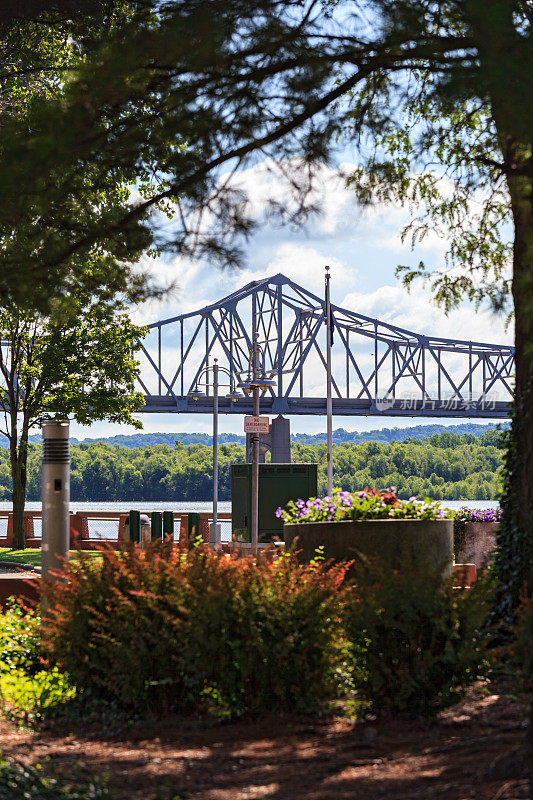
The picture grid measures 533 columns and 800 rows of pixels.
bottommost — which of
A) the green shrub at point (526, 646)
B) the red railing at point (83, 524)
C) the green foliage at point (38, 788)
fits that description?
the red railing at point (83, 524)

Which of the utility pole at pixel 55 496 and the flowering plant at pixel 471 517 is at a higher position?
the utility pole at pixel 55 496

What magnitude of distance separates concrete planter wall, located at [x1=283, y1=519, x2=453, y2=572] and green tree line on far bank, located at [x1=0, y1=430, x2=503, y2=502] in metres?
53.4

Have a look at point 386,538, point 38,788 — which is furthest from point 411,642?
point 38,788

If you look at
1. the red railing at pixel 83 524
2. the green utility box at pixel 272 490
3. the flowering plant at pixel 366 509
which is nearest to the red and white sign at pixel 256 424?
the green utility box at pixel 272 490

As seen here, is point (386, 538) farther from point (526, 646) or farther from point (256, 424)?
point (256, 424)

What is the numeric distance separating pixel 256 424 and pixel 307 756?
13543 mm

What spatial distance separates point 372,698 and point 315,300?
8269 cm

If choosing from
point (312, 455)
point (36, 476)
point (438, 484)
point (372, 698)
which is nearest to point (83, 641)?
point (372, 698)

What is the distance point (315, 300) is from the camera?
286 feet

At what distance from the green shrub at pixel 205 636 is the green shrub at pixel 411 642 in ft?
0.89

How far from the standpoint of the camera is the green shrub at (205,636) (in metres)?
5.47

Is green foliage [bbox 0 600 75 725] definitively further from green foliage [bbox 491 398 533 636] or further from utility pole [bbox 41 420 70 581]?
green foliage [bbox 491 398 533 636]

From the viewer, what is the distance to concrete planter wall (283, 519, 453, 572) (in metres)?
→ 7.37

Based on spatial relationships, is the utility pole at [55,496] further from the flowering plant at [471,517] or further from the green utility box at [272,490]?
the green utility box at [272,490]
